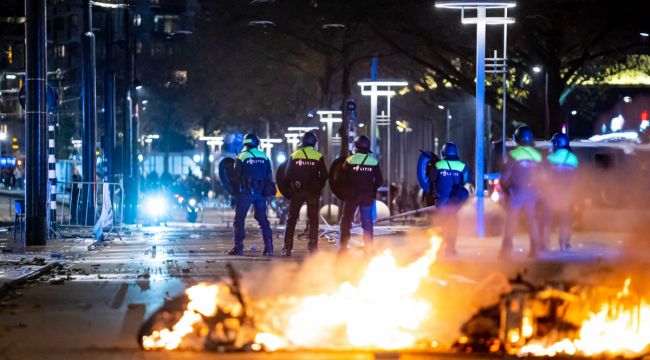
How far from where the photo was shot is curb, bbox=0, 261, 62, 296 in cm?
1628

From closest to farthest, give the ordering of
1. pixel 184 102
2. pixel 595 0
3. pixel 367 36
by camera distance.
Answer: pixel 595 0
pixel 367 36
pixel 184 102

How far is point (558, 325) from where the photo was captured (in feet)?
33.9

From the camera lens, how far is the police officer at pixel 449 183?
20.9 meters

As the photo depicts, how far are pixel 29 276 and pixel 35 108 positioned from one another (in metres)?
7.60

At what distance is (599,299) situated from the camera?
10719 mm

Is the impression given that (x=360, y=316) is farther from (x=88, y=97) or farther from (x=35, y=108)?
(x=88, y=97)

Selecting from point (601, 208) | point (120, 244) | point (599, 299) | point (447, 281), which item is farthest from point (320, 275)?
point (120, 244)

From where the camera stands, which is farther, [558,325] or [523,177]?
[523,177]

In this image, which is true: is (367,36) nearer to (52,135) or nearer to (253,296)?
(52,135)

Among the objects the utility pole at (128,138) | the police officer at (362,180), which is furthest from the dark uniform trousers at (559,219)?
the utility pole at (128,138)

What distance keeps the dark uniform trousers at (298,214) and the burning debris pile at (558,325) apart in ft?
35.2

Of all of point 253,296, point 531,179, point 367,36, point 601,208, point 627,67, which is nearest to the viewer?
point 253,296

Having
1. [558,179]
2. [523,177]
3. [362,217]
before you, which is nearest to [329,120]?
[362,217]

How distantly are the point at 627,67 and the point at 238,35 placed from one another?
15255 millimetres
